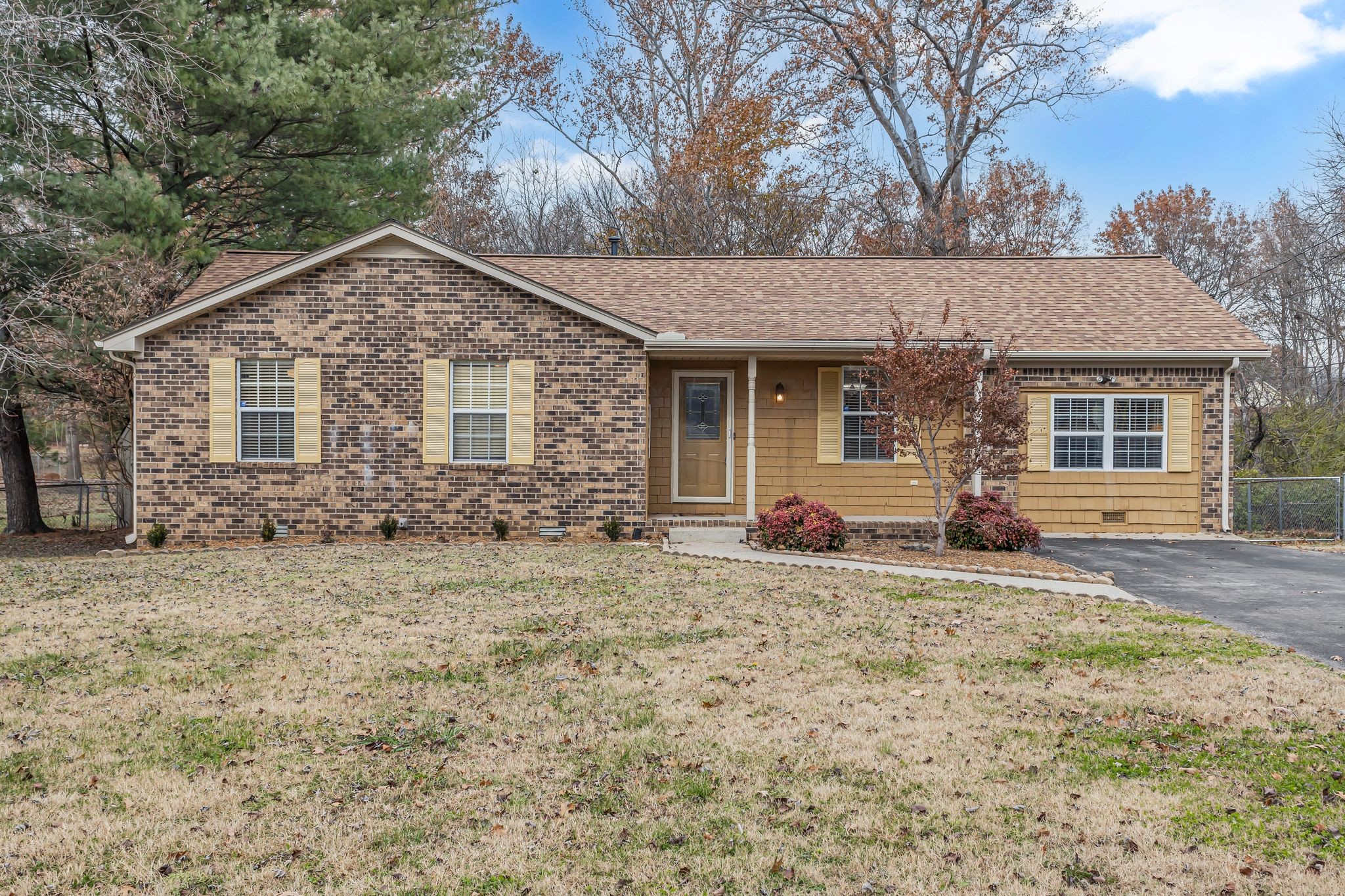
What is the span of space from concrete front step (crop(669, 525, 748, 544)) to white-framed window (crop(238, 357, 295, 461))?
538 cm

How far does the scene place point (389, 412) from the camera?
42.8ft

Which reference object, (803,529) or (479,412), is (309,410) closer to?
(479,412)

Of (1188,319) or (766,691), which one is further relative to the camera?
(1188,319)

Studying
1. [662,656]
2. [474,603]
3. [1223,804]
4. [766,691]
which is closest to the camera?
[1223,804]

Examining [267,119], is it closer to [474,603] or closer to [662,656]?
[474,603]

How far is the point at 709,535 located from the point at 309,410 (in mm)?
5749

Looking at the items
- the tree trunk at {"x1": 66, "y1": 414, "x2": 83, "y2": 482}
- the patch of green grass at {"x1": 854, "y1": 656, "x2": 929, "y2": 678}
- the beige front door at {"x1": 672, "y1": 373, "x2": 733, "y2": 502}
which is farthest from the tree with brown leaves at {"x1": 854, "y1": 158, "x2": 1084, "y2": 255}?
the tree trunk at {"x1": 66, "y1": 414, "x2": 83, "y2": 482}

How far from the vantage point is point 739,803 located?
13.7 feet

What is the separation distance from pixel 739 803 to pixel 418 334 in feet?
33.2

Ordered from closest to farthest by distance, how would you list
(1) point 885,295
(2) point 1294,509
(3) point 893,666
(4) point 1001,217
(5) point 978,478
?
(3) point 893,666, (5) point 978,478, (2) point 1294,509, (1) point 885,295, (4) point 1001,217

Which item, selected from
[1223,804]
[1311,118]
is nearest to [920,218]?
[1311,118]

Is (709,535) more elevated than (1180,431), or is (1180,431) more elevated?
(1180,431)

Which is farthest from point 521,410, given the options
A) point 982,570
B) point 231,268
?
point 982,570

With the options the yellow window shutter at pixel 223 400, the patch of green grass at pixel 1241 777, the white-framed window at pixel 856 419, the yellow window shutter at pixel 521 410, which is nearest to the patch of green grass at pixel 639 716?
the patch of green grass at pixel 1241 777
